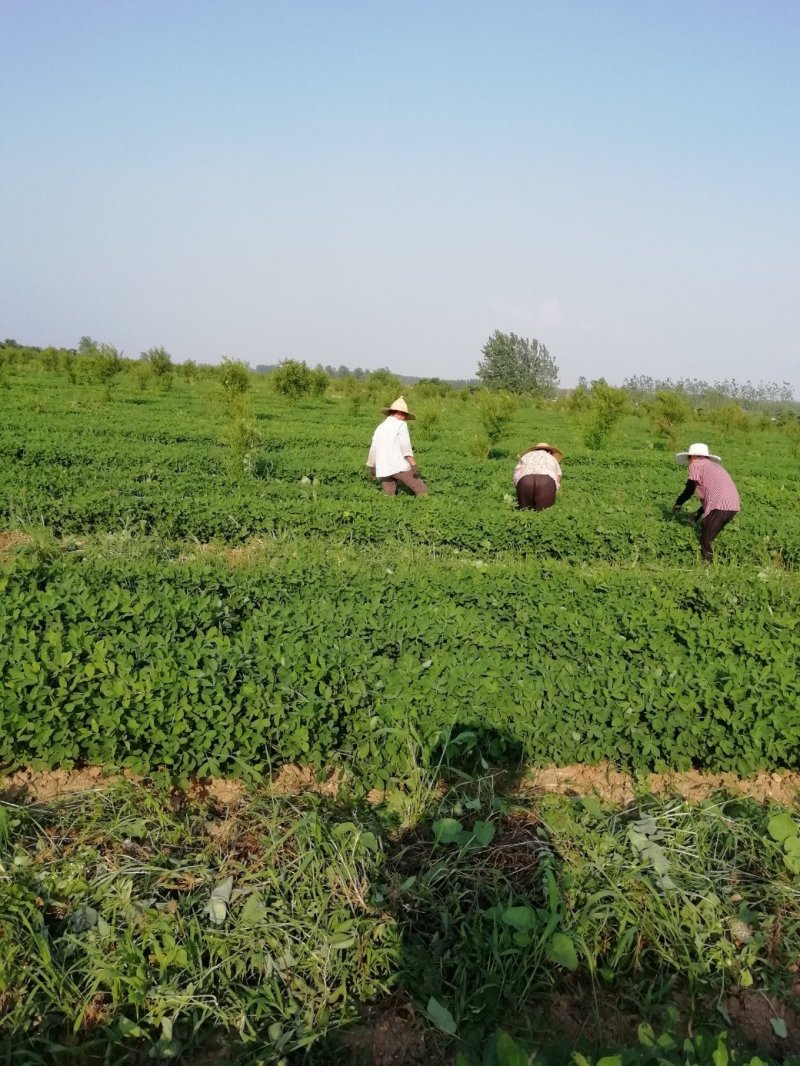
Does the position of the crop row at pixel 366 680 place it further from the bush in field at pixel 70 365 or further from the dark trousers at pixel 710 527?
the bush in field at pixel 70 365

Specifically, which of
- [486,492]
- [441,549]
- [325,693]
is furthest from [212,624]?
[486,492]

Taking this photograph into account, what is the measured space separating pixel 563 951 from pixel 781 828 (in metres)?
1.22

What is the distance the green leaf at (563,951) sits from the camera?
238 centimetres

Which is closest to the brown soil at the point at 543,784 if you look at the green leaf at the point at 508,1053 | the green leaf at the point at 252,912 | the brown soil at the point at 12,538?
the green leaf at the point at 252,912

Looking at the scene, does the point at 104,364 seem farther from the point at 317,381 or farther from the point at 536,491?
the point at 536,491

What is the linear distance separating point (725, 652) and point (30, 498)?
25.1 ft

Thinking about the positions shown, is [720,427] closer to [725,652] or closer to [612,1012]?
[725,652]

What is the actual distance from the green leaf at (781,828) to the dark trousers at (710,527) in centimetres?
554

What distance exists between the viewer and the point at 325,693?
3.79 metres

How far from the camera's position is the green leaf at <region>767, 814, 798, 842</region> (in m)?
2.96

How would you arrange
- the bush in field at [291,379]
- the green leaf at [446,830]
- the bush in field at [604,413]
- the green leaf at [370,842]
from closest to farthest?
the green leaf at [370,842] → the green leaf at [446,830] → the bush in field at [604,413] → the bush in field at [291,379]

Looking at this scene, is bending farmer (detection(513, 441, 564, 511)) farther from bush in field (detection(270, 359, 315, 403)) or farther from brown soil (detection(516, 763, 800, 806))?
bush in field (detection(270, 359, 315, 403))

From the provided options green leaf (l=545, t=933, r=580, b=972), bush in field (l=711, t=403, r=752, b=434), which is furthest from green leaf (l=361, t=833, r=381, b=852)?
bush in field (l=711, t=403, r=752, b=434)

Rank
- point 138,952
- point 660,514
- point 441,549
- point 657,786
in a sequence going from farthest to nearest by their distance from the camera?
point 660,514 → point 441,549 → point 657,786 → point 138,952
